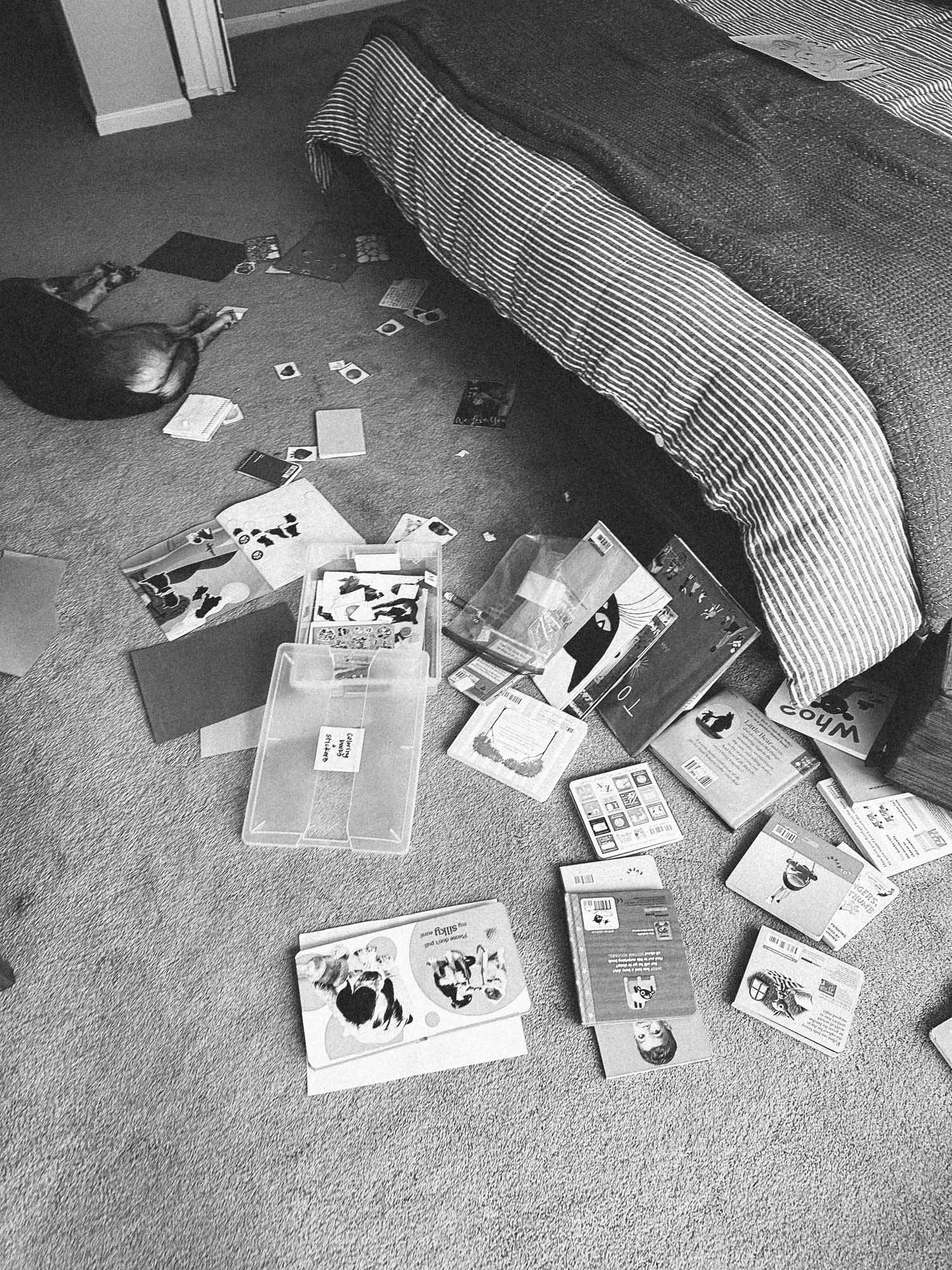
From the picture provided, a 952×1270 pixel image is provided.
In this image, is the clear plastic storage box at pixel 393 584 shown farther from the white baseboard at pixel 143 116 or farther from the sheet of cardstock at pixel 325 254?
the white baseboard at pixel 143 116

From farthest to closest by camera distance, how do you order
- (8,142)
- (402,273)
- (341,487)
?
(8,142) → (402,273) → (341,487)

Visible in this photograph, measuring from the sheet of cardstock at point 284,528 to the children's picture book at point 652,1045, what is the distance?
1128mm

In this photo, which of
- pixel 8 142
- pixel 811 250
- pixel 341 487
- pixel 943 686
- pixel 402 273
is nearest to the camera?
pixel 943 686

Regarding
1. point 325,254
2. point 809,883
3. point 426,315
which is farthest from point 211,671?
point 325,254

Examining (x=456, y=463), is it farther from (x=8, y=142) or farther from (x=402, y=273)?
(x=8, y=142)

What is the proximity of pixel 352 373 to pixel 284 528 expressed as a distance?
594mm

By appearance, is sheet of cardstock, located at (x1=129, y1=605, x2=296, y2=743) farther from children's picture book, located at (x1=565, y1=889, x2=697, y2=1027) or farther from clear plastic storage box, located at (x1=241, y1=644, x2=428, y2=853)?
children's picture book, located at (x1=565, y1=889, x2=697, y2=1027)

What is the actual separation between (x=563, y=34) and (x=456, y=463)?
112cm

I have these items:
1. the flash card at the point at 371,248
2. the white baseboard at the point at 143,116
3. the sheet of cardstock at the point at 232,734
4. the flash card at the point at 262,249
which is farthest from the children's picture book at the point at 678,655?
the white baseboard at the point at 143,116

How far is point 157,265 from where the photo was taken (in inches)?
113

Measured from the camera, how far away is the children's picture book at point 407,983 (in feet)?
4.86

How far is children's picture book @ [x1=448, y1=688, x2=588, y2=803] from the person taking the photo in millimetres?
1776

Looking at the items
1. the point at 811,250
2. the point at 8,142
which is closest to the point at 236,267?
the point at 8,142

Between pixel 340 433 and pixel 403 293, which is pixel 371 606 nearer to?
pixel 340 433
